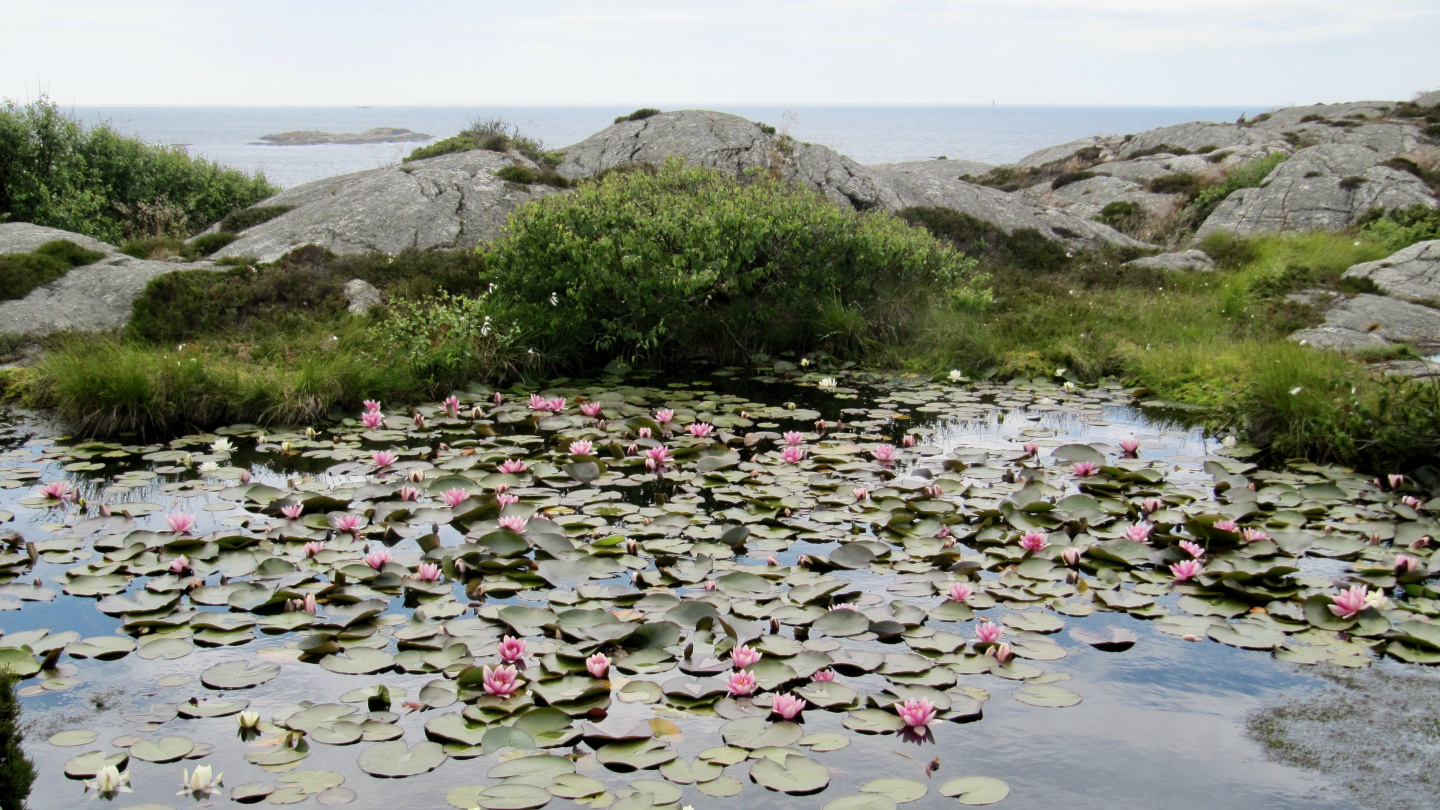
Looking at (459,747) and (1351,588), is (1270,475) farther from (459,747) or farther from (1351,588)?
(459,747)

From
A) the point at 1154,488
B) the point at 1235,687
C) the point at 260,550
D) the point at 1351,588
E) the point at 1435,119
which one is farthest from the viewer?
the point at 1435,119

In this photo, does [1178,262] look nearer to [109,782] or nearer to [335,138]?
[109,782]

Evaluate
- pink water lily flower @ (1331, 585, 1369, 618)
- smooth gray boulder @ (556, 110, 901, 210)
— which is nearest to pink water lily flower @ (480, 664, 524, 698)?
pink water lily flower @ (1331, 585, 1369, 618)

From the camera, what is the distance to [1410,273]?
40.6ft

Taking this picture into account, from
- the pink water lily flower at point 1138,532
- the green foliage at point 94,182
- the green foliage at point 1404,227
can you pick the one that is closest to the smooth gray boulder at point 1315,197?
the green foliage at point 1404,227

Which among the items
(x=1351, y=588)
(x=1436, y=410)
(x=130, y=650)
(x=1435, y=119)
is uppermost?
(x=1435, y=119)

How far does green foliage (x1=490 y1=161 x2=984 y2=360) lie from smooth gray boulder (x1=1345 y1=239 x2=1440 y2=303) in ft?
18.5

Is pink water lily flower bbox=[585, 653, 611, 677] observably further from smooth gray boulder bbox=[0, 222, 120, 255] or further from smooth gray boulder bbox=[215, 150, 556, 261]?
smooth gray boulder bbox=[0, 222, 120, 255]

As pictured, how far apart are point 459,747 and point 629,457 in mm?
3465

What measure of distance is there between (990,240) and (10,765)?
1416cm

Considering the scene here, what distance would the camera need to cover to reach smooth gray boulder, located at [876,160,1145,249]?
A: 15648 millimetres

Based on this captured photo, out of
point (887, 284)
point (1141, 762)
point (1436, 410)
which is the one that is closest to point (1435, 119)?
point (887, 284)

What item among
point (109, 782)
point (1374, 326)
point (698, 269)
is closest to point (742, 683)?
point (109, 782)

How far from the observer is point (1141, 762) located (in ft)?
11.0
